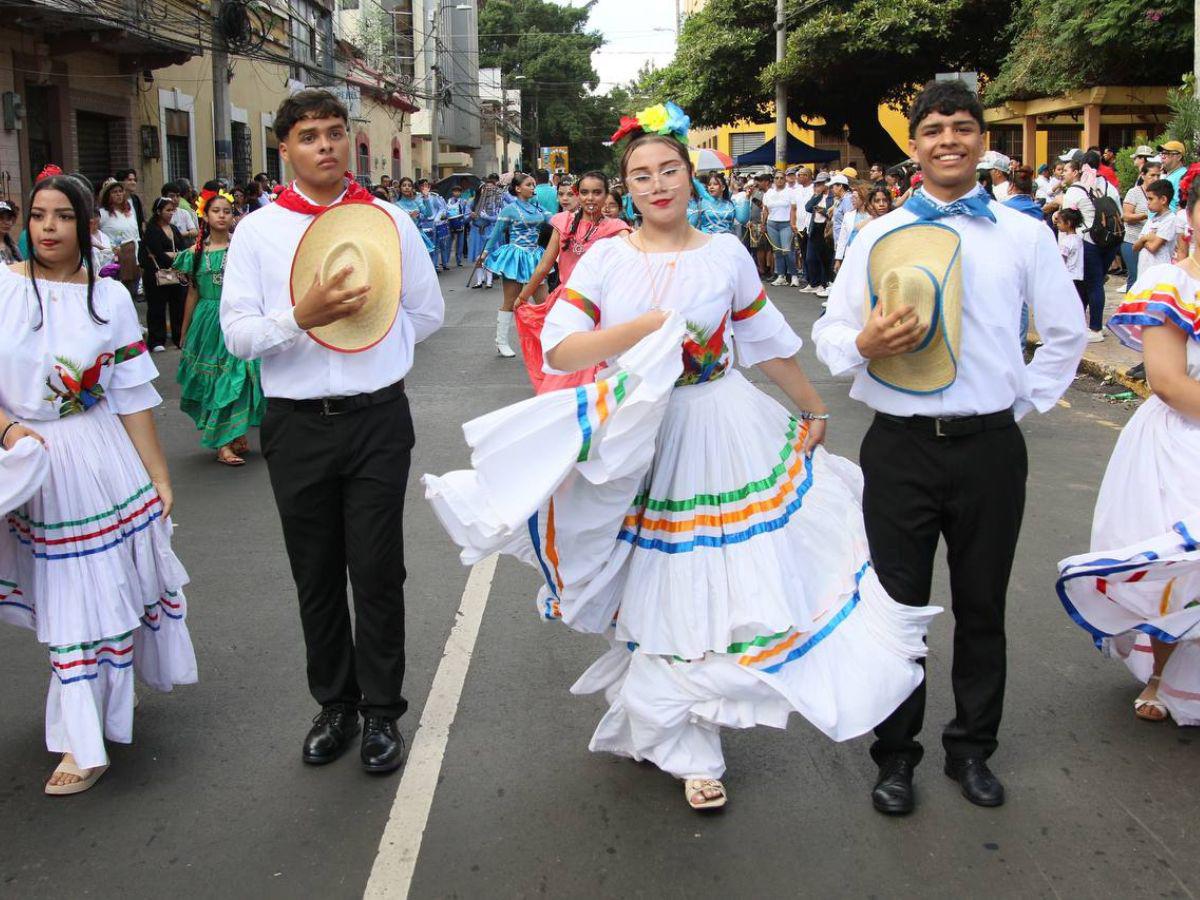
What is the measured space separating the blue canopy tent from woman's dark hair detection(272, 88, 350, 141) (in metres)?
35.6

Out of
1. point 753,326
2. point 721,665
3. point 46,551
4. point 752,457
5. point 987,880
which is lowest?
point 987,880

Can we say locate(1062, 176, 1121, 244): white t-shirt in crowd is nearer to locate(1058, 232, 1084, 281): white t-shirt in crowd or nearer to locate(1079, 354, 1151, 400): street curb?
locate(1058, 232, 1084, 281): white t-shirt in crowd

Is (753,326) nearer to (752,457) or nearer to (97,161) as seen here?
(752,457)

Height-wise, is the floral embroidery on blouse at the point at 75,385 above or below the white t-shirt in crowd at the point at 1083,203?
below

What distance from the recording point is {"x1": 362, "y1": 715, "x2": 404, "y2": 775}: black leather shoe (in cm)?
402

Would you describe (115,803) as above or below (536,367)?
below

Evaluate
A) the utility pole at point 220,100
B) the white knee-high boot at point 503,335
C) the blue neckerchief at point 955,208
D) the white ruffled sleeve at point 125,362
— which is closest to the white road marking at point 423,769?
the white ruffled sleeve at point 125,362

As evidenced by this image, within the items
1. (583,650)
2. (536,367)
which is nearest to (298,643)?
(583,650)

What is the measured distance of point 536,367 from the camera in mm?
8633

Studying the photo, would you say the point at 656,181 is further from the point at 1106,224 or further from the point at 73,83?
the point at 73,83

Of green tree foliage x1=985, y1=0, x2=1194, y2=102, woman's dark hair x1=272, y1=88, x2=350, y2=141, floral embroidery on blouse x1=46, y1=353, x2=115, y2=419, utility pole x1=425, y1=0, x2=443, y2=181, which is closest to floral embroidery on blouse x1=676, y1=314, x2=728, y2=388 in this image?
woman's dark hair x1=272, y1=88, x2=350, y2=141

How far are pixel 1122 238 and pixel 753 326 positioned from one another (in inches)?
459

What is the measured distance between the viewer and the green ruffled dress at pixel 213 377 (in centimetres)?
872

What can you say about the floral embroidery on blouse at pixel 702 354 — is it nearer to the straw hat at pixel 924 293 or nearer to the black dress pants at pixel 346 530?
the straw hat at pixel 924 293
